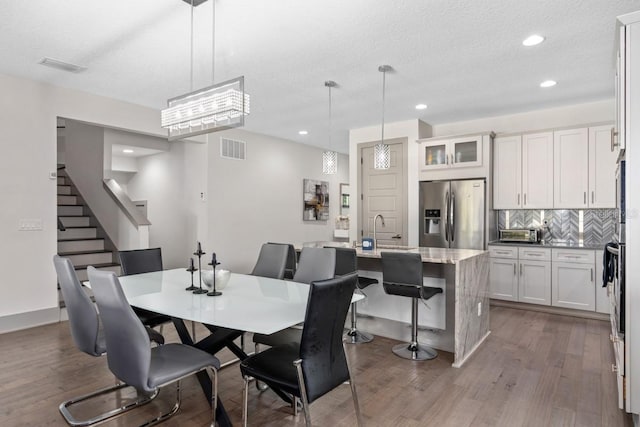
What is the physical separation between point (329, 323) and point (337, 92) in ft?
11.1

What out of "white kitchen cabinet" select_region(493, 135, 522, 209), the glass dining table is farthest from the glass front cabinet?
the glass dining table

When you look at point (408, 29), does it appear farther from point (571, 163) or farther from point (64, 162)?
point (64, 162)

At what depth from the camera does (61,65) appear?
3.67 meters

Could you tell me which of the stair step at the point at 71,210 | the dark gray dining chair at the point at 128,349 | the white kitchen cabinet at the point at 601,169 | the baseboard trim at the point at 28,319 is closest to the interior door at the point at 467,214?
the white kitchen cabinet at the point at 601,169

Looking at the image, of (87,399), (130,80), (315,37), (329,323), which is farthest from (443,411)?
(130,80)

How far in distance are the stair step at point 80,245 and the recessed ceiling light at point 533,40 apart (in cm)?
631

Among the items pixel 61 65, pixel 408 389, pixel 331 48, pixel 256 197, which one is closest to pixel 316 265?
pixel 408 389

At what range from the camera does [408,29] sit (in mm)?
2980

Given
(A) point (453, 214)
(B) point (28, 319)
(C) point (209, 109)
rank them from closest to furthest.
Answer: (C) point (209, 109) < (B) point (28, 319) < (A) point (453, 214)

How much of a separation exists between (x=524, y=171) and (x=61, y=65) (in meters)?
5.59

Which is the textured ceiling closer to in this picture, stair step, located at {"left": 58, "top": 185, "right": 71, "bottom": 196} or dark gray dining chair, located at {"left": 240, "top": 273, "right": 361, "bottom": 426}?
dark gray dining chair, located at {"left": 240, "top": 273, "right": 361, "bottom": 426}

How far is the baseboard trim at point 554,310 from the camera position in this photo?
14.8ft

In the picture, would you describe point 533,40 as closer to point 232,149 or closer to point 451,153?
point 451,153

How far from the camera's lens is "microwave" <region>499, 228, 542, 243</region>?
5.12 m
